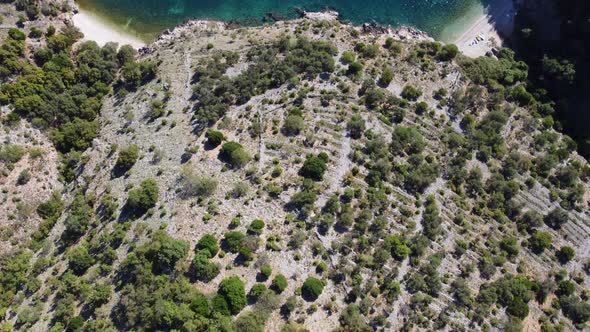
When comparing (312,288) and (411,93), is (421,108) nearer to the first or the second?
(411,93)

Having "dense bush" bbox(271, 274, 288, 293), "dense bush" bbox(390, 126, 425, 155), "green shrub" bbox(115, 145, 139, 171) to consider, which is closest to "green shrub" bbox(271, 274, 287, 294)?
"dense bush" bbox(271, 274, 288, 293)

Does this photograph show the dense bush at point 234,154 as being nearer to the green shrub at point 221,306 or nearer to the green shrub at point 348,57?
the green shrub at point 221,306

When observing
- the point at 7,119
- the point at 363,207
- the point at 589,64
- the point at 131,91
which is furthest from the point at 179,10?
the point at 589,64

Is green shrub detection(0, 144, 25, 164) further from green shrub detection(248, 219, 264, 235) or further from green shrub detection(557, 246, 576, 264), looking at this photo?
green shrub detection(557, 246, 576, 264)

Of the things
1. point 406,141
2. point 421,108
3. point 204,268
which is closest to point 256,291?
point 204,268

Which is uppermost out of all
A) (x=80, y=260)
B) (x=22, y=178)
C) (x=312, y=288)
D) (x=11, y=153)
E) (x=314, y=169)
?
(x=314, y=169)

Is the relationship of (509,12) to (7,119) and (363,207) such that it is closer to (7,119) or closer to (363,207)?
(363,207)

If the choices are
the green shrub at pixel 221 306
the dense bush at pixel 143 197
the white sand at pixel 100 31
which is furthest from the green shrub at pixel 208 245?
the white sand at pixel 100 31
